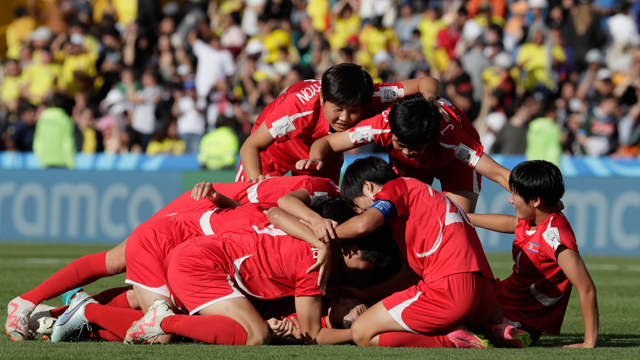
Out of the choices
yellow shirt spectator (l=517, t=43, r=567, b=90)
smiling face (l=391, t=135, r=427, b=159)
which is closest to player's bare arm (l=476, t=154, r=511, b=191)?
smiling face (l=391, t=135, r=427, b=159)

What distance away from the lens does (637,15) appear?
16.0m

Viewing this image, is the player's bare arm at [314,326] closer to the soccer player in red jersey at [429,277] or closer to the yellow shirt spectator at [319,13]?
the soccer player in red jersey at [429,277]

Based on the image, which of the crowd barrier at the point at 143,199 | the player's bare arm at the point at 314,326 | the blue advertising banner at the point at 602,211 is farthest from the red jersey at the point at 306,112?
the blue advertising banner at the point at 602,211

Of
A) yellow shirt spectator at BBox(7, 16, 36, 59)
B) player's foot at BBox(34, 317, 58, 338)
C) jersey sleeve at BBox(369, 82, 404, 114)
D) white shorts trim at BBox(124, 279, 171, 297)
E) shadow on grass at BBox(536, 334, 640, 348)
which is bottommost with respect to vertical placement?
shadow on grass at BBox(536, 334, 640, 348)

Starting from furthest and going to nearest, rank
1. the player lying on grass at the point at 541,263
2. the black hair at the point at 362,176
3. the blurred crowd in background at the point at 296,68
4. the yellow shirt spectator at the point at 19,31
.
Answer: the yellow shirt spectator at the point at 19,31 → the blurred crowd in background at the point at 296,68 → the black hair at the point at 362,176 → the player lying on grass at the point at 541,263

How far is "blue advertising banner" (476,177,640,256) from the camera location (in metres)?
11.6

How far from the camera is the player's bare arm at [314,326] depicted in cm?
495

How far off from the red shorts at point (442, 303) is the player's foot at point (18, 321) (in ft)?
7.73

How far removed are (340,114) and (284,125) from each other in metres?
0.62

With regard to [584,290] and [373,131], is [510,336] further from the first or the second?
[373,131]

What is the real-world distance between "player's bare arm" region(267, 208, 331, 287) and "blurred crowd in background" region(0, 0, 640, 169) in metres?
7.85

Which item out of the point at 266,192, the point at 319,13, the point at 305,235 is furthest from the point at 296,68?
the point at 305,235

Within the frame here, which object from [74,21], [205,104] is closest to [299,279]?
[205,104]

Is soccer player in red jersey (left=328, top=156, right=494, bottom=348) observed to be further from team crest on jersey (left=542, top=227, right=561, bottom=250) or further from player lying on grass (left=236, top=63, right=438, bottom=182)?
player lying on grass (left=236, top=63, right=438, bottom=182)
